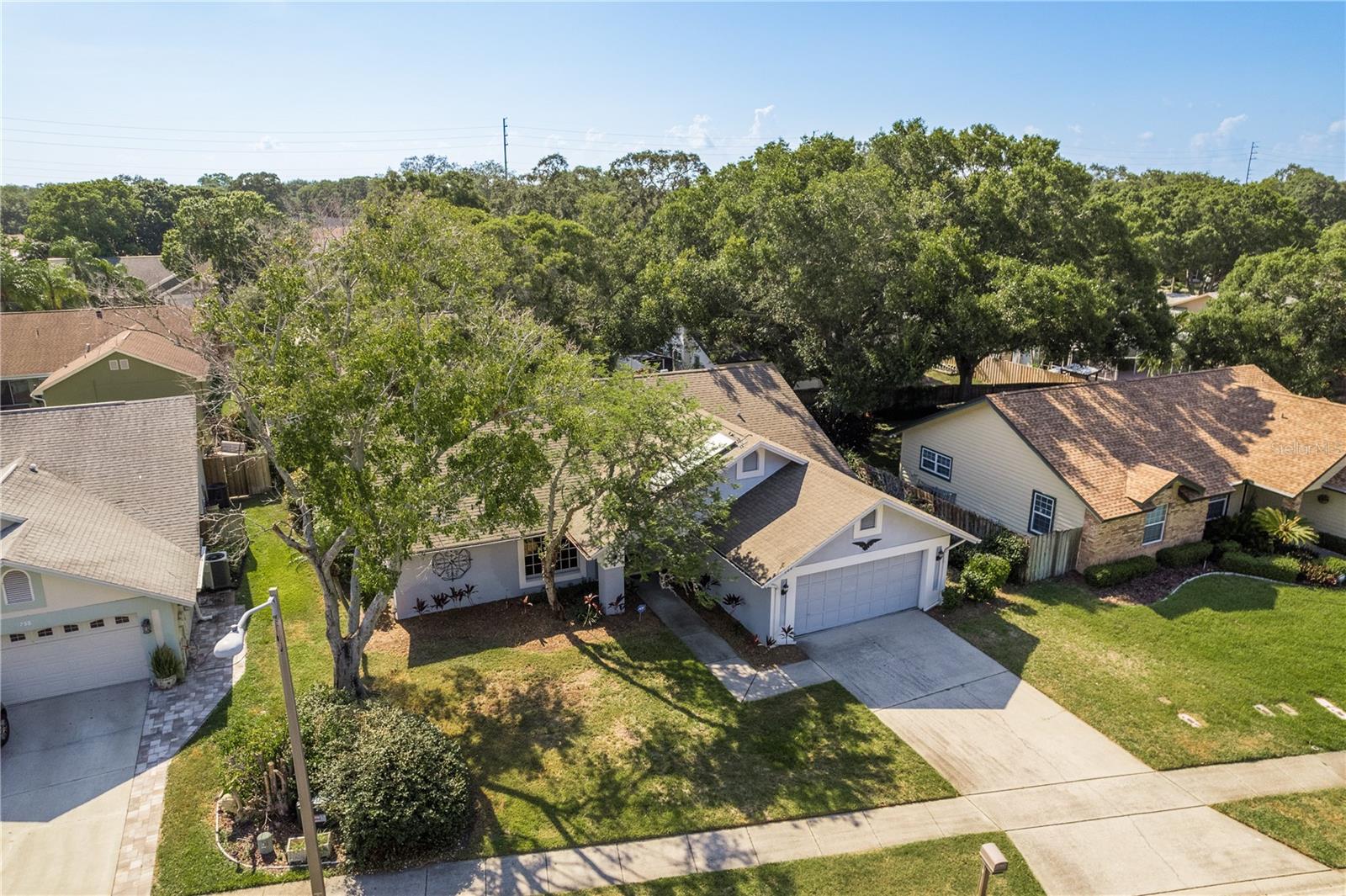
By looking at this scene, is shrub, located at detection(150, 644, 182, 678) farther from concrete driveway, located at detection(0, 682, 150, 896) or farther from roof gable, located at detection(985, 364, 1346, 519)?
roof gable, located at detection(985, 364, 1346, 519)

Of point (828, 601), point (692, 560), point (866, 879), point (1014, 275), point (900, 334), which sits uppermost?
point (1014, 275)

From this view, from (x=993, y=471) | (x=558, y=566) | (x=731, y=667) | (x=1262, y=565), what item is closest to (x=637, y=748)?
(x=731, y=667)

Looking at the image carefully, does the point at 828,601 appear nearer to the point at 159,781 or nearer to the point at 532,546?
the point at 532,546

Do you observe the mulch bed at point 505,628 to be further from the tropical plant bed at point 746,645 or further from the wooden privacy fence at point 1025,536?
the wooden privacy fence at point 1025,536

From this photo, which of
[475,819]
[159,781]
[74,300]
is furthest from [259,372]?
[74,300]

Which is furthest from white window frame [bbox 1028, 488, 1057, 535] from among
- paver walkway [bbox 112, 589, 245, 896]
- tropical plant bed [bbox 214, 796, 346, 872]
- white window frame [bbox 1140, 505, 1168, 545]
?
paver walkway [bbox 112, 589, 245, 896]

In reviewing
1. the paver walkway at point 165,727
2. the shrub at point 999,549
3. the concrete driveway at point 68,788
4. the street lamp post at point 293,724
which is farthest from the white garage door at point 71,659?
the shrub at point 999,549
